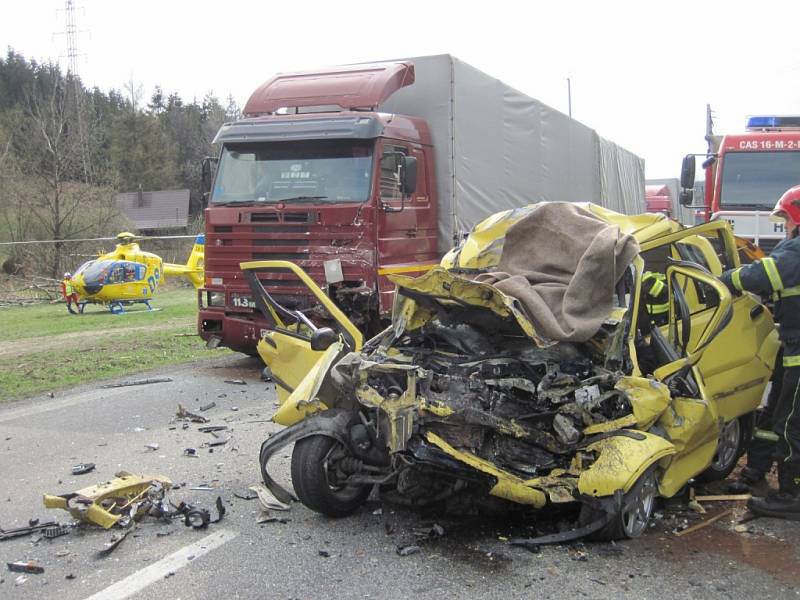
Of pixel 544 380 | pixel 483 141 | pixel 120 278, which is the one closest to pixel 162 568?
pixel 544 380

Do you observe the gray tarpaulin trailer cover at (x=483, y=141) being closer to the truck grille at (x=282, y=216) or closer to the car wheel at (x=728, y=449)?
the truck grille at (x=282, y=216)

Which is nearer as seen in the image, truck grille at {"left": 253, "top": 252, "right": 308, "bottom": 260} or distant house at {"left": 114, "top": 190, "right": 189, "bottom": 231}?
truck grille at {"left": 253, "top": 252, "right": 308, "bottom": 260}

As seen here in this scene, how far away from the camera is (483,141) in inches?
415

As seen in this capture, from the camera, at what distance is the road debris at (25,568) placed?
3.91 meters

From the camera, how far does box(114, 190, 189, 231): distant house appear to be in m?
42.2

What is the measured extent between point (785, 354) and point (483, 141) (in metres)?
6.40

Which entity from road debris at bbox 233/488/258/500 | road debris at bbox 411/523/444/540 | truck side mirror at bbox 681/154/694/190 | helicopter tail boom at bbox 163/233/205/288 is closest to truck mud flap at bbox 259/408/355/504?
road debris at bbox 233/488/258/500

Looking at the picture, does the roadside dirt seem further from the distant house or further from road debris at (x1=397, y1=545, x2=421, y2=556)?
the distant house

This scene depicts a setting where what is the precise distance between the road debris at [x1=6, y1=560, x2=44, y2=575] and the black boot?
4.07m

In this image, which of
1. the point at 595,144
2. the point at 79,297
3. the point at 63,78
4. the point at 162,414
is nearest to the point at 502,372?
the point at 162,414

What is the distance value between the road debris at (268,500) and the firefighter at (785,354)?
113 inches

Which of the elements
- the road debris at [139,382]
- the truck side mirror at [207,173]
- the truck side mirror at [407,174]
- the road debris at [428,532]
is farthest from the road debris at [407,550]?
the truck side mirror at [207,173]

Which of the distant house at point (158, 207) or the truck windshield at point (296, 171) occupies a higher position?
the distant house at point (158, 207)

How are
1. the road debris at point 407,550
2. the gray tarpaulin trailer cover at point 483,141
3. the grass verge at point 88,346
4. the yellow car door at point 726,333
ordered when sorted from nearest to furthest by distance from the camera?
the road debris at point 407,550
the yellow car door at point 726,333
the grass verge at point 88,346
the gray tarpaulin trailer cover at point 483,141
